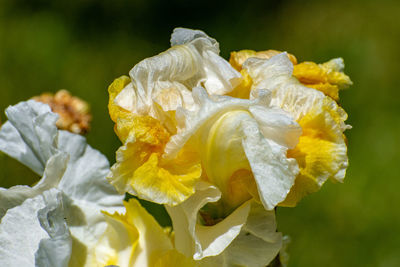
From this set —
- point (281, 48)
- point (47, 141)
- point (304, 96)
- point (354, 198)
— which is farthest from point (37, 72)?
point (304, 96)

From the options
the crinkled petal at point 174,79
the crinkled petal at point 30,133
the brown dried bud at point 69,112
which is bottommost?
the brown dried bud at point 69,112

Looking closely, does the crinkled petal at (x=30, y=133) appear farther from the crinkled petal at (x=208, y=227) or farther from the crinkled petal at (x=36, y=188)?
the crinkled petal at (x=208, y=227)

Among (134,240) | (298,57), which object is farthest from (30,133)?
(298,57)

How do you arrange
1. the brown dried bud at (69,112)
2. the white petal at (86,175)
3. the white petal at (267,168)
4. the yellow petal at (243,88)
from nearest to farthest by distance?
the white petal at (267,168), the yellow petal at (243,88), the white petal at (86,175), the brown dried bud at (69,112)

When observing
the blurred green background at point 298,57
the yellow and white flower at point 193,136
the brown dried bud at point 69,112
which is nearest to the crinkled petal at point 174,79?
the yellow and white flower at point 193,136

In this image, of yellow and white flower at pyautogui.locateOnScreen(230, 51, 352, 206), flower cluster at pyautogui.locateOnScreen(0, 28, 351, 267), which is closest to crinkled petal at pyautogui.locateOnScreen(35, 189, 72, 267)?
flower cluster at pyautogui.locateOnScreen(0, 28, 351, 267)

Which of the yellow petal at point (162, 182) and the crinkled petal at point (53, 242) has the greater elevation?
the yellow petal at point (162, 182)

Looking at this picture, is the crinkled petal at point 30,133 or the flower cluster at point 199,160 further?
the crinkled petal at point 30,133
